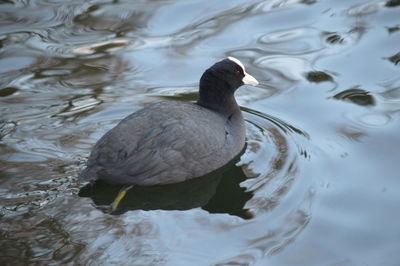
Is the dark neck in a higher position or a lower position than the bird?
higher

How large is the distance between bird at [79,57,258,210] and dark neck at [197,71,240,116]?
0.09 meters

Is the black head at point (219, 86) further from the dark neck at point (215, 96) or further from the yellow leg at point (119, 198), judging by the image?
the yellow leg at point (119, 198)

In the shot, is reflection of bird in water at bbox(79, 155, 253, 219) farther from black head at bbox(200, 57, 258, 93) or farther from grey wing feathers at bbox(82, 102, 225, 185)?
black head at bbox(200, 57, 258, 93)

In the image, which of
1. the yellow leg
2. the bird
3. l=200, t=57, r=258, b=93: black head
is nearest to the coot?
the bird

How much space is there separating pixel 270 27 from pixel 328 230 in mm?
4564

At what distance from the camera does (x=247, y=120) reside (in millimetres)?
7152

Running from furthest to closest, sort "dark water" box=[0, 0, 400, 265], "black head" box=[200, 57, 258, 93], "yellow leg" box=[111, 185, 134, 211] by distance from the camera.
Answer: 1. "black head" box=[200, 57, 258, 93]
2. "yellow leg" box=[111, 185, 134, 211]
3. "dark water" box=[0, 0, 400, 265]

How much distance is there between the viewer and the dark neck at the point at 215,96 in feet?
21.6

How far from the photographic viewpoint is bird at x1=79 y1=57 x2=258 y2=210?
18.6ft

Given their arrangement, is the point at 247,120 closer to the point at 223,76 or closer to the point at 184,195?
the point at 223,76

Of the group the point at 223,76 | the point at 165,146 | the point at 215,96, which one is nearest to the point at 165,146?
the point at 165,146

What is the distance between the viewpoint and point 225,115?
6570 millimetres

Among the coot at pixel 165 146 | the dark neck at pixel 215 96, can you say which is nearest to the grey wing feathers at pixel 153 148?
the coot at pixel 165 146

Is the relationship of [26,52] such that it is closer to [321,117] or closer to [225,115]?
[225,115]
